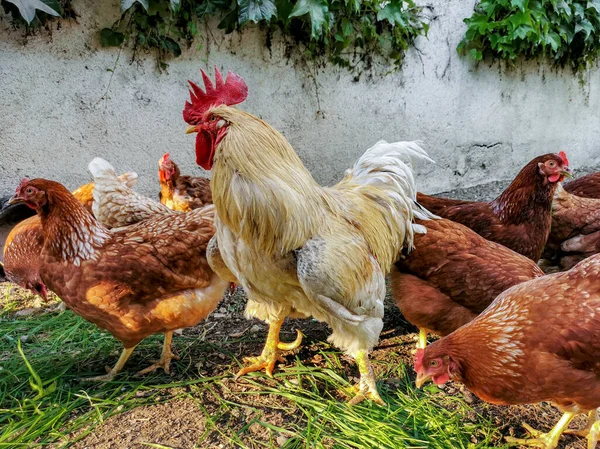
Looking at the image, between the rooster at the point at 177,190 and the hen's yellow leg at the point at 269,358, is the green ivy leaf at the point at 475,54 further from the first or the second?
the hen's yellow leg at the point at 269,358

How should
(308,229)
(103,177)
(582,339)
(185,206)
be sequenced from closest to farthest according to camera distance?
(582,339)
(308,229)
(103,177)
(185,206)

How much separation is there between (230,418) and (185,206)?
220 cm

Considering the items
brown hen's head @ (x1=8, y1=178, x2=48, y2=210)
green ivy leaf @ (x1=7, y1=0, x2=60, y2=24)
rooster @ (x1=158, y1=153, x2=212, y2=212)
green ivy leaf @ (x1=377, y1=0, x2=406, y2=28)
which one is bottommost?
rooster @ (x1=158, y1=153, x2=212, y2=212)

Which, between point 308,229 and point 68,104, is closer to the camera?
point 308,229

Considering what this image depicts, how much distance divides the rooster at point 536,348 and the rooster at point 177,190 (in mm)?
2709

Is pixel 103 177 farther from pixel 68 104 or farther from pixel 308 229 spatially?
pixel 308 229

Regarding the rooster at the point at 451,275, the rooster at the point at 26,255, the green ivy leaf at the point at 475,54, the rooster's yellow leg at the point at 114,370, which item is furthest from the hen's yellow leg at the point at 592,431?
the green ivy leaf at the point at 475,54

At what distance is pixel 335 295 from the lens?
2.21 m

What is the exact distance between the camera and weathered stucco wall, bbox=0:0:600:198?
4012mm

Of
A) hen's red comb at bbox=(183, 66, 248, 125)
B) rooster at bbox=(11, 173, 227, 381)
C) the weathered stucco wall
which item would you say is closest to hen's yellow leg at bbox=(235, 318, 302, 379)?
rooster at bbox=(11, 173, 227, 381)

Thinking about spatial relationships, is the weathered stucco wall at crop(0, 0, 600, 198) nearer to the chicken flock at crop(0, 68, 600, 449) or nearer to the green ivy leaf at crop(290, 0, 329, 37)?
the green ivy leaf at crop(290, 0, 329, 37)

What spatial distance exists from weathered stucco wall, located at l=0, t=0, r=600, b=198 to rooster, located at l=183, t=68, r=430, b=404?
2451mm

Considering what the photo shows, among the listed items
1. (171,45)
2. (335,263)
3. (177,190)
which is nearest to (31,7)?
(171,45)

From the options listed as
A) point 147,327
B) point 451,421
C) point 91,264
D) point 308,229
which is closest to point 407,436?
point 451,421
